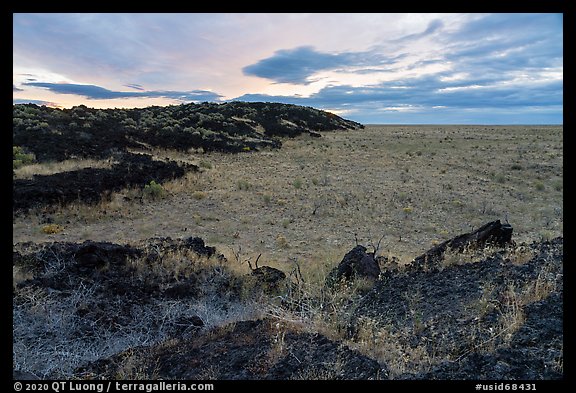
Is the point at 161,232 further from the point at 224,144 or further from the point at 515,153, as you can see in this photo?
the point at 515,153

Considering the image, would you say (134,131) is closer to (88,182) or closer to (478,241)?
(88,182)

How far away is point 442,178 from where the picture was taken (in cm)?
2119

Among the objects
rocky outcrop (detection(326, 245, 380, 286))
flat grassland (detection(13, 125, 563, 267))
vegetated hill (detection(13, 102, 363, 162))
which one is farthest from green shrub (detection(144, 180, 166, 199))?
rocky outcrop (detection(326, 245, 380, 286))

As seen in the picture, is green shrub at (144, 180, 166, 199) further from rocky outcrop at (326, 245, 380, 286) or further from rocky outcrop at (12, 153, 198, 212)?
rocky outcrop at (326, 245, 380, 286)

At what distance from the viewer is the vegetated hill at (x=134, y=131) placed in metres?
22.1

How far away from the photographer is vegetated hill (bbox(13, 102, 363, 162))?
22.1 m

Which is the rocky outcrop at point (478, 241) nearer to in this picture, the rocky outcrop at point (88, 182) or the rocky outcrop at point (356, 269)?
the rocky outcrop at point (356, 269)

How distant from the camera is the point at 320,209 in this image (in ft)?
49.4

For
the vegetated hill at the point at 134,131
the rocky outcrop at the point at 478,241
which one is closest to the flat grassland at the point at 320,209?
the rocky outcrop at the point at 478,241

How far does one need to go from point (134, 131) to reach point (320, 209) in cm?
2102

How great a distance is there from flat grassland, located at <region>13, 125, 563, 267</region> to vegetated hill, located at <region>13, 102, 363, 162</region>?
3.26 m

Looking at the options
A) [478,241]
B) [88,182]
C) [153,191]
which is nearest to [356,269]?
[478,241]
